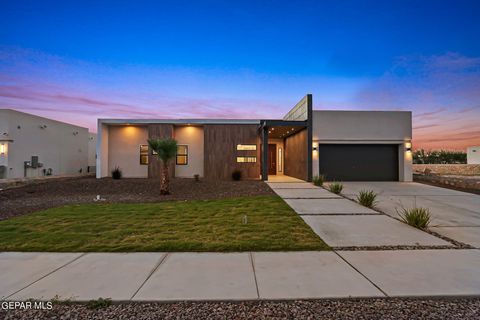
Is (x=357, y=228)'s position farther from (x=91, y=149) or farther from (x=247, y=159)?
(x=91, y=149)

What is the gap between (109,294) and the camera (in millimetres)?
2311

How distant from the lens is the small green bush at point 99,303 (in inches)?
83.5

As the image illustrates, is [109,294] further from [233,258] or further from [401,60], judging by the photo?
[401,60]

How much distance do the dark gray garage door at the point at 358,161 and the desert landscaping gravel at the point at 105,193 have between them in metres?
5.85

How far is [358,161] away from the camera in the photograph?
14.3 meters

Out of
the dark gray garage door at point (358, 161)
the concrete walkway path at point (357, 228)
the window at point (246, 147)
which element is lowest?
the concrete walkway path at point (357, 228)

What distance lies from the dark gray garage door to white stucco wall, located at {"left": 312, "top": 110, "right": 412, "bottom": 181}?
0.43 meters

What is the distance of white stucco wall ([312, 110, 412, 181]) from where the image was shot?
13805 mm

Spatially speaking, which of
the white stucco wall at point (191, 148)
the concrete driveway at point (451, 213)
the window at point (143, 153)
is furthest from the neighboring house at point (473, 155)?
the window at point (143, 153)

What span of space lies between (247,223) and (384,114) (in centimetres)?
1352

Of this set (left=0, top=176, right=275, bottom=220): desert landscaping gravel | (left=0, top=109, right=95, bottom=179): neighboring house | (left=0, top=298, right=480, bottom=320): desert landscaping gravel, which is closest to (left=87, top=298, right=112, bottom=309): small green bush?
(left=0, top=298, right=480, bottom=320): desert landscaping gravel

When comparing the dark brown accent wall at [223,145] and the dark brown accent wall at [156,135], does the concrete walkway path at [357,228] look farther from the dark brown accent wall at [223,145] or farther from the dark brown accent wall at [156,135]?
the dark brown accent wall at [156,135]

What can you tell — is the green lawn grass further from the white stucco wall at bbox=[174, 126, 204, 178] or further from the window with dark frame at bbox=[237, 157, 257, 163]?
the white stucco wall at bbox=[174, 126, 204, 178]

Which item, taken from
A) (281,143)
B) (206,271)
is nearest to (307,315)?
(206,271)
